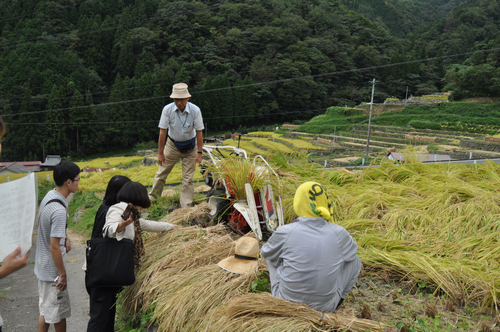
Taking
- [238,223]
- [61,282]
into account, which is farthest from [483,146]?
[61,282]

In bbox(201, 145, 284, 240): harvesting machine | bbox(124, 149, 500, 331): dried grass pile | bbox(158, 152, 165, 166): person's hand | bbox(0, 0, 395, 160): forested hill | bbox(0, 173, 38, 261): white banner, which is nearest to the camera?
bbox(0, 173, 38, 261): white banner

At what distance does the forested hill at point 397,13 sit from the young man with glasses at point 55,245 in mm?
109962

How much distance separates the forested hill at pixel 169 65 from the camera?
4425 cm

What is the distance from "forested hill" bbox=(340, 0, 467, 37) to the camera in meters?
105

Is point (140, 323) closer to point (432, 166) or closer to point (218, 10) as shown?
point (432, 166)

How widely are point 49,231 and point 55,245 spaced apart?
126mm

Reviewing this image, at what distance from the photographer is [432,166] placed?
631 centimetres

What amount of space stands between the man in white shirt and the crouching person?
9.04 feet

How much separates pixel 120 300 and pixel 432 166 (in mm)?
5213

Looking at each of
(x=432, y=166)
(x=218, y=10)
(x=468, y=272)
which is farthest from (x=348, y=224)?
(x=218, y=10)

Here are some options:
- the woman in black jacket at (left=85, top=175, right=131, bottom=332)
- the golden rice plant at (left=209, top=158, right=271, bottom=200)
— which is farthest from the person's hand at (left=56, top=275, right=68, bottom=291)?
the golden rice plant at (left=209, top=158, right=271, bottom=200)

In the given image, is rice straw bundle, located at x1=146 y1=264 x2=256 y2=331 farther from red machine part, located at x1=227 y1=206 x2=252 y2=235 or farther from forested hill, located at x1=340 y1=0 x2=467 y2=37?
forested hill, located at x1=340 y1=0 x2=467 y2=37

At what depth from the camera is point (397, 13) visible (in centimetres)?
11138

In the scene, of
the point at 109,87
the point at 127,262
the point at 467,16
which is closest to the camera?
the point at 127,262
